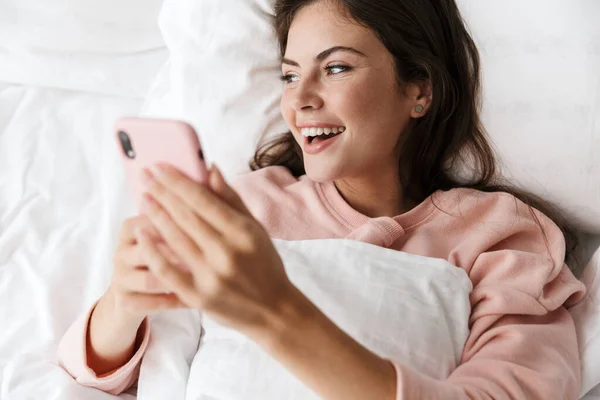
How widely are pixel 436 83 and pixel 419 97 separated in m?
0.04

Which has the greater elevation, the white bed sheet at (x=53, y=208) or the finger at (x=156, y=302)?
the finger at (x=156, y=302)

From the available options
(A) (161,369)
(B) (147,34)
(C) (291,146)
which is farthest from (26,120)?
(A) (161,369)

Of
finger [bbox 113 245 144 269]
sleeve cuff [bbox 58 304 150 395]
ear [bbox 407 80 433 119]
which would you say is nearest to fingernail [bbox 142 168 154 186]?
finger [bbox 113 245 144 269]

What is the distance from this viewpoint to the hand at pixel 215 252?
704 millimetres

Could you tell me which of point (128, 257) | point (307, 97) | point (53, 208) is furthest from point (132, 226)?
point (53, 208)

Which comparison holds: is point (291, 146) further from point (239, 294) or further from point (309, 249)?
point (239, 294)

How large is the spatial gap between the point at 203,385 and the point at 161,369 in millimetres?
92

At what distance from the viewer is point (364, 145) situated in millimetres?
1246

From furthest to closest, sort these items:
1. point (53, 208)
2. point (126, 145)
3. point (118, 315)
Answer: point (53, 208)
point (118, 315)
point (126, 145)

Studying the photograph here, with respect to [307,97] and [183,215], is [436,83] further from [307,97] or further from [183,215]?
[183,215]

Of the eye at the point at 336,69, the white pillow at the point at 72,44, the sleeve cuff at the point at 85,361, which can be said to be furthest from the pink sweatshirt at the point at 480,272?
the white pillow at the point at 72,44

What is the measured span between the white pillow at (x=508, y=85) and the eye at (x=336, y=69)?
275 mm

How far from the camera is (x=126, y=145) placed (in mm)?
836

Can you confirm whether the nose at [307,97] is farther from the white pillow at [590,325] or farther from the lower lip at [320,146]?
the white pillow at [590,325]
